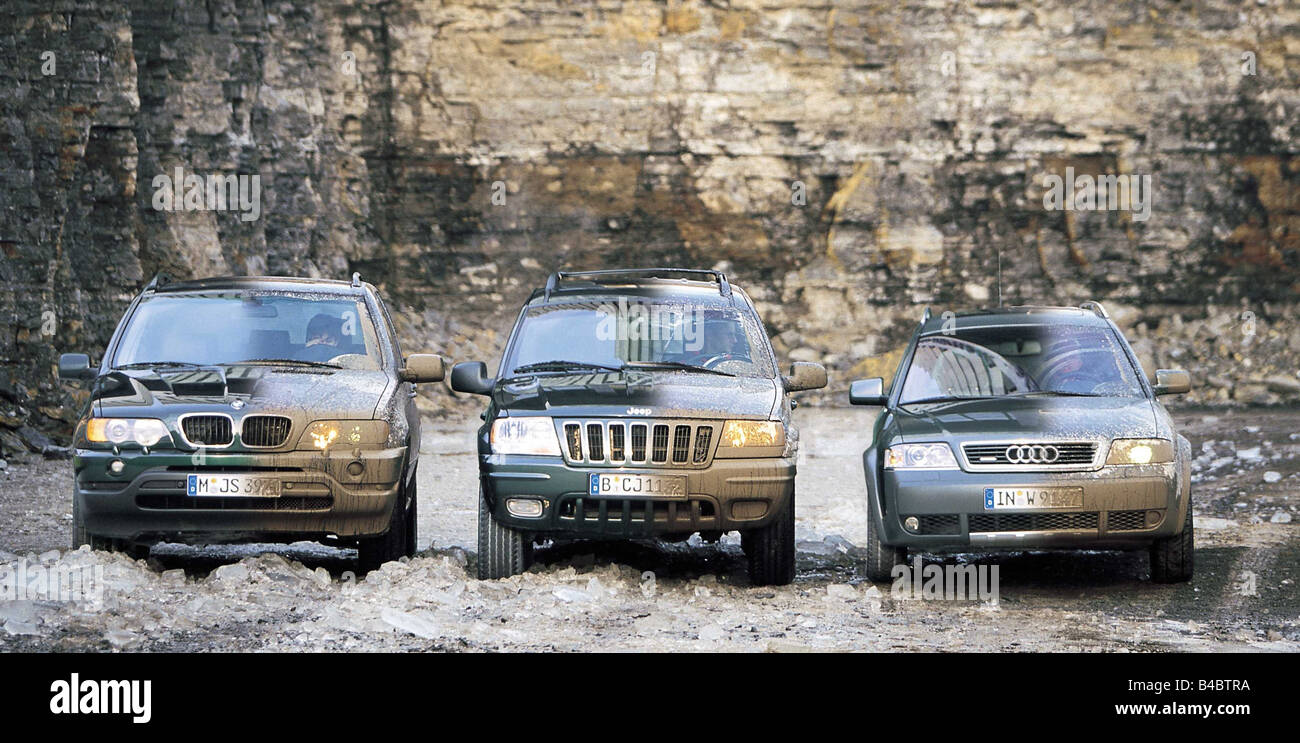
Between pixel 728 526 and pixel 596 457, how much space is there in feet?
2.70

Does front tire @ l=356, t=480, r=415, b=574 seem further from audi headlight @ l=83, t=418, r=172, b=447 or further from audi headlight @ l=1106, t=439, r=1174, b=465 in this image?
audi headlight @ l=1106, t=439, r=1174, b=465

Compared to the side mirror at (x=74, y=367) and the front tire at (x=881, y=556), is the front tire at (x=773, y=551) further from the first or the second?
the side mirror at (x=74, y=367)

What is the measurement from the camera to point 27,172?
18609 millimetres

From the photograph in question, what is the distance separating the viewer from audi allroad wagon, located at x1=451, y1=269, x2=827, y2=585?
810 centimetres

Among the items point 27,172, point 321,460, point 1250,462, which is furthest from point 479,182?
point 321,460

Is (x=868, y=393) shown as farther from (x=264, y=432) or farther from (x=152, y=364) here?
(x=152, y=364)

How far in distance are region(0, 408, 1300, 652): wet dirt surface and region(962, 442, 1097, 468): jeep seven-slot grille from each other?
78 centimetres

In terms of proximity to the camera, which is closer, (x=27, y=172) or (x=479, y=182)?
(x=27, y=172)

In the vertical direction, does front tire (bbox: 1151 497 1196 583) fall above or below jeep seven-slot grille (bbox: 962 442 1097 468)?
below

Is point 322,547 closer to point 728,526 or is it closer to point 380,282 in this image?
point 728,526

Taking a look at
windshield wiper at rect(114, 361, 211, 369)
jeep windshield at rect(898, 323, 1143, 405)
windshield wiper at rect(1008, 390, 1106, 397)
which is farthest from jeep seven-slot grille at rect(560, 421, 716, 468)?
windshield wiper at rect(114, 361, 211, 369)

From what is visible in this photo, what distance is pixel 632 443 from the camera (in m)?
8.14

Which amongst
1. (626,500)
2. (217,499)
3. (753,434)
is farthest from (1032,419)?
(217,499)

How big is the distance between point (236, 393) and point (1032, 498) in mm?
4464
